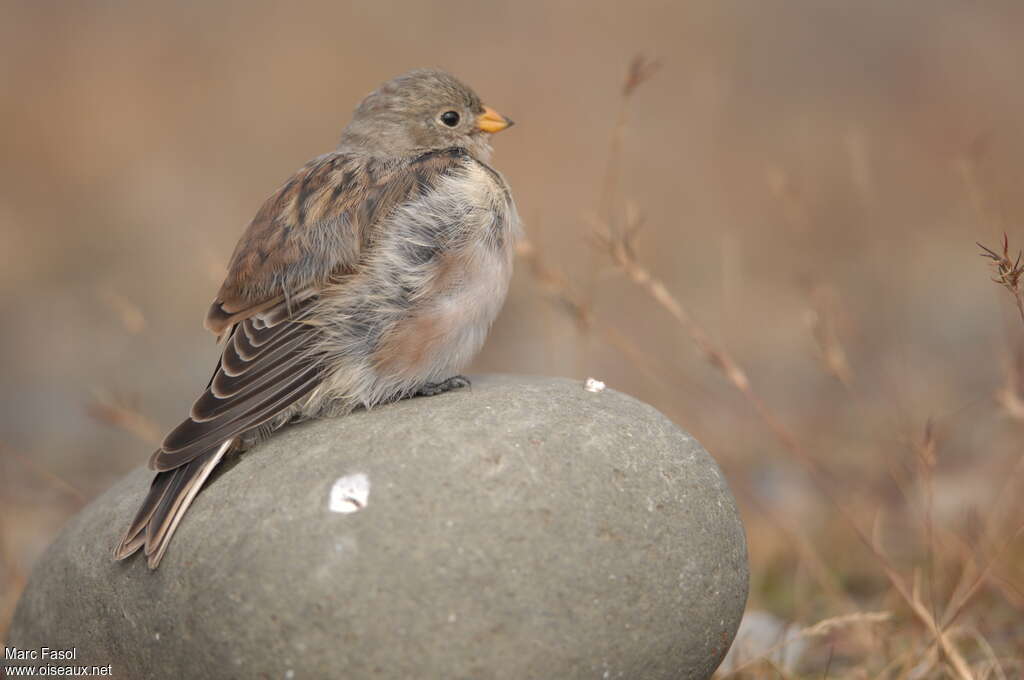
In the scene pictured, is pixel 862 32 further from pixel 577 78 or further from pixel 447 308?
pixel 447 308

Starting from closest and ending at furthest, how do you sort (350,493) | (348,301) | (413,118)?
(350,493)
(348,301)
(413,118)

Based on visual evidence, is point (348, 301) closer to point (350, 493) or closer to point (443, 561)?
point (350, 493)

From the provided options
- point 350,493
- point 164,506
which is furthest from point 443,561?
point 164,506

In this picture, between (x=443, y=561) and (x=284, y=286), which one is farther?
(x=284, y=286)

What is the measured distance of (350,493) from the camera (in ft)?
9.91

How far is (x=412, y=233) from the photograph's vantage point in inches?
143

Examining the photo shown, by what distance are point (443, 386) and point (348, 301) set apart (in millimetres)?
423

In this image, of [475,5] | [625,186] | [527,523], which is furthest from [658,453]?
[475,5]

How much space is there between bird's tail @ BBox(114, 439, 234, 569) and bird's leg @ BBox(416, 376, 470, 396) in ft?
2.14

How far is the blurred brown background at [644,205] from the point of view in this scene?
6.30 m

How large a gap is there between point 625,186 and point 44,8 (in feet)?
21.6

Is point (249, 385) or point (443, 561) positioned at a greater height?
point (249, 385)

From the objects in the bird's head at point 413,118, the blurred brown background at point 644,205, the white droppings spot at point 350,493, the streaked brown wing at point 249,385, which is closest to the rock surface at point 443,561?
the white droppings spot at point 350,493

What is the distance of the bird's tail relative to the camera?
125 inches
